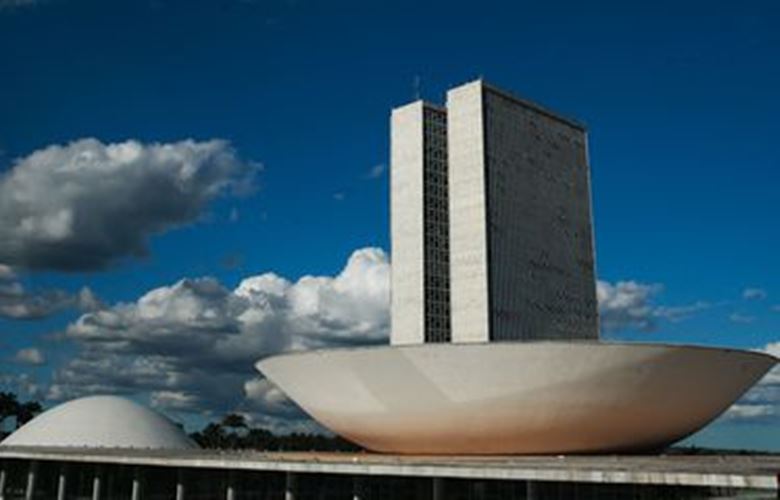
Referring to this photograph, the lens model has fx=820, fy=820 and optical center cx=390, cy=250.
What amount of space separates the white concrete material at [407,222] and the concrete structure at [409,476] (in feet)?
125

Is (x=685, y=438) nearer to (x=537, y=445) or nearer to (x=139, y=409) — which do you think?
(x=537, y=445)

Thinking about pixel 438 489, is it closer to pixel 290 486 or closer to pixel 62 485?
Result: pixel 290 486

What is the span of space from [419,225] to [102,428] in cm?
3689

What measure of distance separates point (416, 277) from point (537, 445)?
4773cm

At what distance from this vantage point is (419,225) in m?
83.8

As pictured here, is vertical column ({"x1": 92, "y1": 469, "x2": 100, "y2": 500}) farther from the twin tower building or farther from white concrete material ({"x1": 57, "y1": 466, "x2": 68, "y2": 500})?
the twin tower building

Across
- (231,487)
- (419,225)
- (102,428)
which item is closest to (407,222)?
(419,225)

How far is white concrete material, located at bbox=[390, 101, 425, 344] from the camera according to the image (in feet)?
270

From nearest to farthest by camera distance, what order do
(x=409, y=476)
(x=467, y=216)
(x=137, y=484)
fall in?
(x=409, y=476) < (x=137, y=484) < (x=467, y=216)

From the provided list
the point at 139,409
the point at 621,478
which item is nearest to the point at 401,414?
the point at 621,478

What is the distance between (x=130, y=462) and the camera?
39750 millimetres

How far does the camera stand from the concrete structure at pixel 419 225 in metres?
82.1

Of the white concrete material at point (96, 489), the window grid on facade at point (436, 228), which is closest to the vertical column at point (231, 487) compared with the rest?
the white concrete material at point (96, 489)

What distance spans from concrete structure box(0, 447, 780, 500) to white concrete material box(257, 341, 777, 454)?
1398 millimetres
